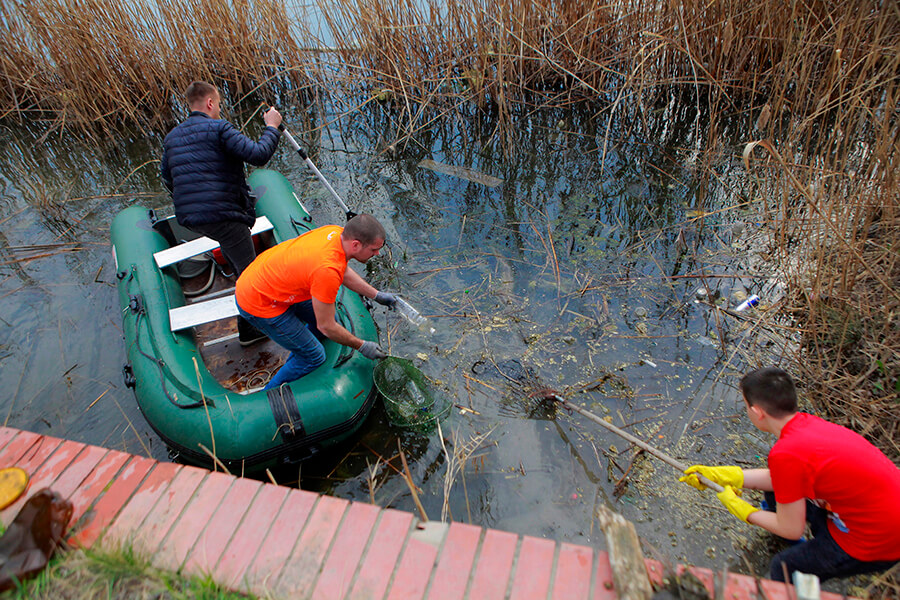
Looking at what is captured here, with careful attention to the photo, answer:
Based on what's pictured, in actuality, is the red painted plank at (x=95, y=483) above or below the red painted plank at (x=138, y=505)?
above

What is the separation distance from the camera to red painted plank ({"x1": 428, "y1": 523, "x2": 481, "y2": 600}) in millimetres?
1704

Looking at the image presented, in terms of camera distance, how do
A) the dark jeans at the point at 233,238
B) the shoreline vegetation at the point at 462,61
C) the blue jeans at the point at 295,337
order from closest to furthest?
the blue jeans at the point at 295,337
the dark jeans at the point at 233,238
the shoreline vegetation at the point at 462,61

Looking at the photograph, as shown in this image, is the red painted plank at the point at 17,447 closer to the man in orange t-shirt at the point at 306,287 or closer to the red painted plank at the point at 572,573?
the man in orange t-shirt at the point at 306,287

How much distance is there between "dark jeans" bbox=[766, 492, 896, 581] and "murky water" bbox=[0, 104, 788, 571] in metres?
0.38

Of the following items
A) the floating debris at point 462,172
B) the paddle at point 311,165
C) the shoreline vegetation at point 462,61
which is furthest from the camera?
the floating debris at point 462,172

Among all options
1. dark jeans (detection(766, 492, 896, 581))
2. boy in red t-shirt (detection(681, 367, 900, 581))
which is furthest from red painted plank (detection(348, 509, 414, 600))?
dark jeans (detection(766, 492, 896, 581))

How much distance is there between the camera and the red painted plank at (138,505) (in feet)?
6.33

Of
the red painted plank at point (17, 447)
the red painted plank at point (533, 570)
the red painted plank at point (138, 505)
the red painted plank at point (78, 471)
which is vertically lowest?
the red painted plank at point (533, 570)

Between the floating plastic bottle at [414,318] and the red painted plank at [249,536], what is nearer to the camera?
the red painted plank at [249,536]

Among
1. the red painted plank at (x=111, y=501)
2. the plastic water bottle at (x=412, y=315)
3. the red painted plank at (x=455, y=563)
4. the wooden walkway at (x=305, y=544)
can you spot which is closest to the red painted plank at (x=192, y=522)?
the wooden walkway at (x=305, y=544)

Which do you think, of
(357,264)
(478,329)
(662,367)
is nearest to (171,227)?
(357,264)

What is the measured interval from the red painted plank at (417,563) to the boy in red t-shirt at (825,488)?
4.37 ft

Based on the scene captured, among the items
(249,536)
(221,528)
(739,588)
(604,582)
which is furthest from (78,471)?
(739,588)

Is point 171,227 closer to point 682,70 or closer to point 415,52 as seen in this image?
point 415,52
